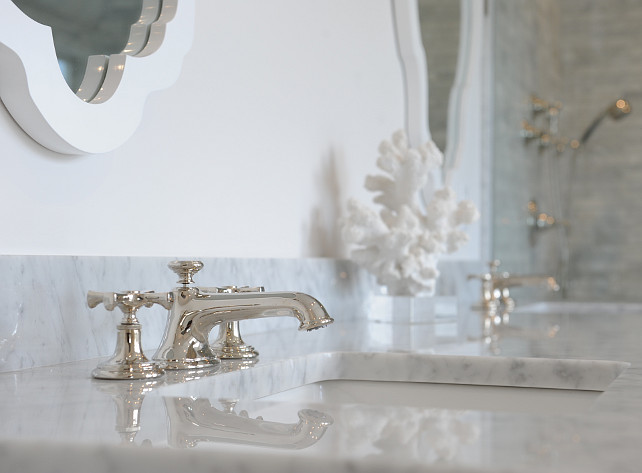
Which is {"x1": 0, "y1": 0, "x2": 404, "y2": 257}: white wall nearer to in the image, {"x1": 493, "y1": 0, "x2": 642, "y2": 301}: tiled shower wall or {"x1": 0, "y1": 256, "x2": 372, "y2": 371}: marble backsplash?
{"x1": 0, "y1": 256, "x2": 372, "y2": 371}: marble backsplash

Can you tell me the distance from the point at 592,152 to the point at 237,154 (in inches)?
87.9

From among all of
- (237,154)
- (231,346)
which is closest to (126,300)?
(231,346)

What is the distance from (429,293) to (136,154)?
683 mm

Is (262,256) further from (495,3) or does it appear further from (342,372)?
(495,3)

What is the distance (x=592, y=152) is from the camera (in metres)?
3.12

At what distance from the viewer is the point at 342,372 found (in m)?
0.97

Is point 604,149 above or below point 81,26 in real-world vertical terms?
above

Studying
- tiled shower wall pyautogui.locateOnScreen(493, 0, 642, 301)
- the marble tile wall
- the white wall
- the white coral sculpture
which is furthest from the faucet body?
the marble tile wall

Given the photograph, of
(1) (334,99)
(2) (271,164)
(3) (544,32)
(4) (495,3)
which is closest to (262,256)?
(2) (271,164)

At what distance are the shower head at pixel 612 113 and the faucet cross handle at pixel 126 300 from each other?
2.64 m

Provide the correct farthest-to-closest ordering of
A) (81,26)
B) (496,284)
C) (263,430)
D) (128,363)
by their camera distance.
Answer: (496,284) → (81,26) → (128,363) → (263,430)

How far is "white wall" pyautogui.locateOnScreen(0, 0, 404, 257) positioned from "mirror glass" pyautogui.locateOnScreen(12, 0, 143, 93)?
0.09 metres

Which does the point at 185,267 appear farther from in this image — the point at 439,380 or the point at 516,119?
the point at 516,119

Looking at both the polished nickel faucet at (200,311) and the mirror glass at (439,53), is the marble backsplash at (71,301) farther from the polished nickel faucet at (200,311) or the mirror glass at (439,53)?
the mirror glass at (439,53)
